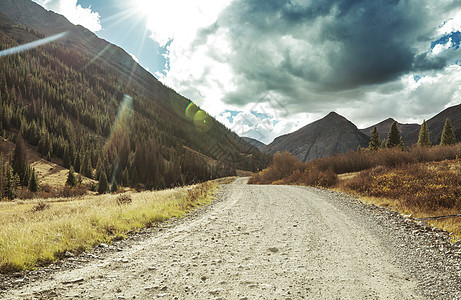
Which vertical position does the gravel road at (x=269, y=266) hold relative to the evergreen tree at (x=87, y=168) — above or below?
below

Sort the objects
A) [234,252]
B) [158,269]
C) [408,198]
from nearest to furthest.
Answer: [158,269] < [234,252] < [408,198]

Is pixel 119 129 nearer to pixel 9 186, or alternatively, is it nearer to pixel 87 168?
pixel 87 168

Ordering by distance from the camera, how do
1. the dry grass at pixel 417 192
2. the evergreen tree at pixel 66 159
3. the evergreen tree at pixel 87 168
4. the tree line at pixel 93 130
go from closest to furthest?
the dry grass at pixel 417 192, the evergreen tree at pixel 87 168, the evergreen tree at pixel 66 159, the tree line at pixel 93 130

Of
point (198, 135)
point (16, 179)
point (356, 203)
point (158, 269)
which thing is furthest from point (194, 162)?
point (158, 269)

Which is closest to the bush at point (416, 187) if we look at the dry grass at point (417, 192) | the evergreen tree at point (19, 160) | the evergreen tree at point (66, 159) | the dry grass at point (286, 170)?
the dry grass at point (417, 192)

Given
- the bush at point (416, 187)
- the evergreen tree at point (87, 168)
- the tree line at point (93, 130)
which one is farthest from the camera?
the tree line at point (93, 130)

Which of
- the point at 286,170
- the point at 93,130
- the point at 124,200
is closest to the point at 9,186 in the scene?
the point at 124,200

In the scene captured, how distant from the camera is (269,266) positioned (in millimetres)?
5516

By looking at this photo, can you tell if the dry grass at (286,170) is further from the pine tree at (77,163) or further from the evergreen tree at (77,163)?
the pine tree at (77,163)

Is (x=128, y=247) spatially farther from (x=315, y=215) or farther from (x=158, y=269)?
(x=315, y=215)

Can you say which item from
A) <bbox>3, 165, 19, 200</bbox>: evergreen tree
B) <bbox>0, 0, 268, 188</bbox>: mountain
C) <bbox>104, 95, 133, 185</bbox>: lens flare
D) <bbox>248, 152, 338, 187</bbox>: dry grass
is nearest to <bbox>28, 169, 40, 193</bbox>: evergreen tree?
<bbox>3, 165, 19, 200</bbox>: evergreen tree

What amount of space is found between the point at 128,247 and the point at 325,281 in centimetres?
571

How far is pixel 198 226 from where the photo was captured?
30.7 ft

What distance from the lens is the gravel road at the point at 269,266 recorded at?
14.3 feet
